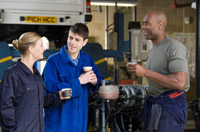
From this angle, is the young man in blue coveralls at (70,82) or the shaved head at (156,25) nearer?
the young man in blue coveralls at (70,82)

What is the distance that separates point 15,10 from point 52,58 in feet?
7.56

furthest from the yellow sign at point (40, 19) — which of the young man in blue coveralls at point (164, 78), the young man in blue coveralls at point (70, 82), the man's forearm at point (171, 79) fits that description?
the man's forearm at point (171, 79)

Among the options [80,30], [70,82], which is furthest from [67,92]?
[80,30]

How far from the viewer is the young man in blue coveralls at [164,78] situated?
9.17 ft

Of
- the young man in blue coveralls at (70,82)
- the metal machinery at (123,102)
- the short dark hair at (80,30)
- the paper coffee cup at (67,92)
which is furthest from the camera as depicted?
the metal machinery at (123,102)

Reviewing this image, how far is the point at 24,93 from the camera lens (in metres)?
2.36

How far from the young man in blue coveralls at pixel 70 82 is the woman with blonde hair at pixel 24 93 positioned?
0.23 m

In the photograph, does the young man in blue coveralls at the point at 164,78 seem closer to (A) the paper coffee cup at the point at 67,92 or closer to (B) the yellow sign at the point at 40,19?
(A) the paper coffee cup at the point at 67,92

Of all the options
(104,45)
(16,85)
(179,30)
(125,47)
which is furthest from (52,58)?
(179,30)

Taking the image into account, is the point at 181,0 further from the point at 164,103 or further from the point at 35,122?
the point at 35,122

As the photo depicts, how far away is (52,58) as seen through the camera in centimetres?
282

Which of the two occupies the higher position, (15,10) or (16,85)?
(15,10)

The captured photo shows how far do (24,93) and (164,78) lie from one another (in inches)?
51.1

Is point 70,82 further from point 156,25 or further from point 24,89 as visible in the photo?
point 156,25
